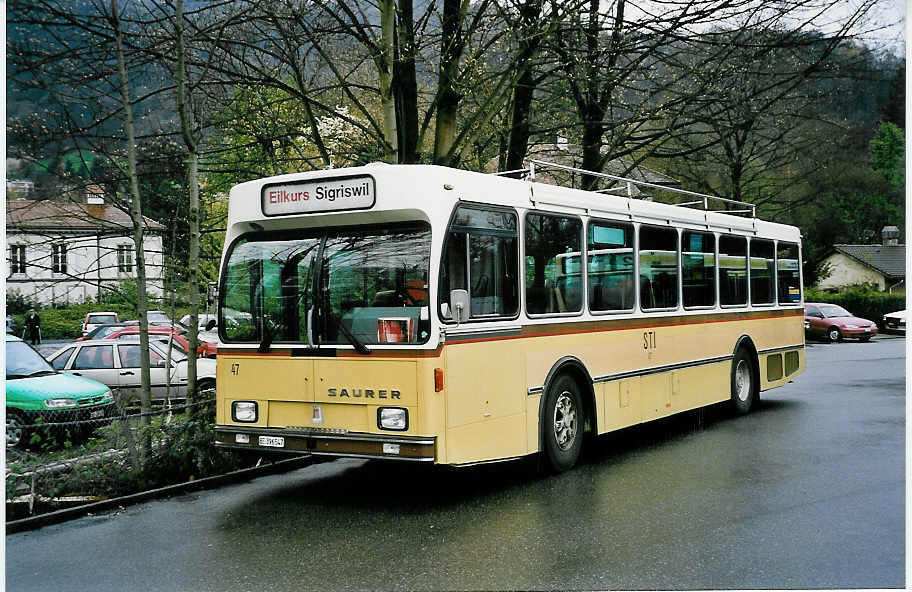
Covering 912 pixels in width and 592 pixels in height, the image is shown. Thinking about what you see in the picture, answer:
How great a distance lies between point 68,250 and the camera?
10.3m

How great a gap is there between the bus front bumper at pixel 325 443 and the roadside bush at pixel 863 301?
101 ft

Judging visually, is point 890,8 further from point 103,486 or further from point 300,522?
point 103,486

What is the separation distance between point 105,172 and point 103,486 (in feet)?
12.2

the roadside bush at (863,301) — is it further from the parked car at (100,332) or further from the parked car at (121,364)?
the parked car at (100,332)

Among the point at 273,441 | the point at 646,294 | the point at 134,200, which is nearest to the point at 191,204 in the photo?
the point at 134,200

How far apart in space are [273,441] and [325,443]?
56cm

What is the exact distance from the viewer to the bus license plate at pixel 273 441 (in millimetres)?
8531

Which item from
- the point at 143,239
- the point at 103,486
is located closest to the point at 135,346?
the point at 143,239

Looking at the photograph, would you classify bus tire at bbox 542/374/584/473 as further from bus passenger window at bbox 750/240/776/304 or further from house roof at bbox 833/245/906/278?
house roof at bbox 833/245/906/278

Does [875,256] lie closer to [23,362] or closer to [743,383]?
[743,383]

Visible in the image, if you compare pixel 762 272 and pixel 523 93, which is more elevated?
pixel 523 93

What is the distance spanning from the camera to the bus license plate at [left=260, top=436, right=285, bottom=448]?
8531 mm

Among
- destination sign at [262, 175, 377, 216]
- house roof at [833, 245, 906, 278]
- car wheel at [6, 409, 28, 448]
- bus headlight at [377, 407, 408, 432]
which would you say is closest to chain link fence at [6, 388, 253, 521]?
car wheel at [6, 409, 28, 448]

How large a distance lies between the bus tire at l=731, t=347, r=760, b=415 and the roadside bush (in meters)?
22.5
